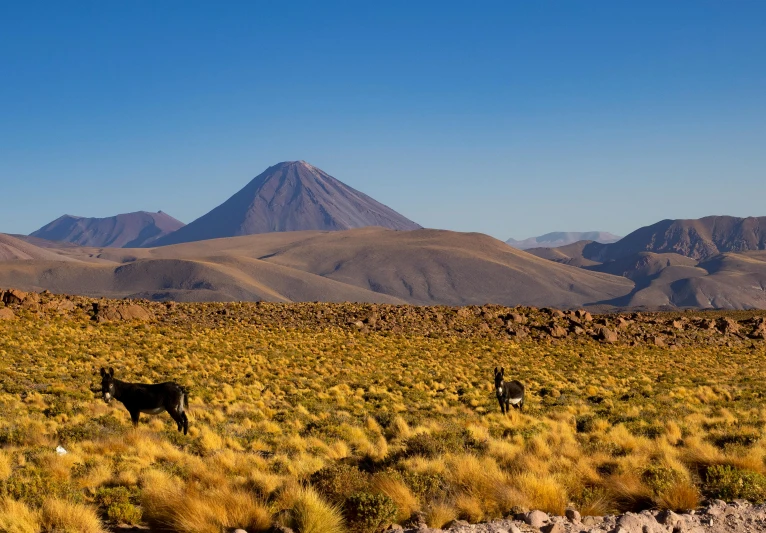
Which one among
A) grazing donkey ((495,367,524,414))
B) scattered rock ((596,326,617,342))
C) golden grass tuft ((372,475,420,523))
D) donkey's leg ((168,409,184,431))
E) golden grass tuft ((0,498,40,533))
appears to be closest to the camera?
golden grass tuft ((0,498,40,533))

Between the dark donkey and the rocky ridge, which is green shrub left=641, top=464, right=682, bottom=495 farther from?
the rocky ridge

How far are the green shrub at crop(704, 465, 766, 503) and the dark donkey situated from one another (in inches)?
Result: 388

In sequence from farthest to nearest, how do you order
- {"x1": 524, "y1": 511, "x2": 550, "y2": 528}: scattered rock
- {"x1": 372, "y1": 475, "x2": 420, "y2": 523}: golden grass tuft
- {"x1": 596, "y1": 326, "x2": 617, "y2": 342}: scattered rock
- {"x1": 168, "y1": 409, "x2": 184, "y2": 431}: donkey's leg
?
{"x1": 596, "y1": 326, "x2": 617, "y2": 342}: scattered rock < {"x1": 168, "y1": 409, "x2": 184, "y2": 431}: donkey's leg < {"x1": 372, "y1": 475, "x2": 420, "y2": 523}: golden grass tuft < {"x1": 524, "y1": 511, "x2": 550, "y2": 528}: scattered rock

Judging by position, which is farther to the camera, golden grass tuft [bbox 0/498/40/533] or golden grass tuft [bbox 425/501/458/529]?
golden grass tuft [bbox 425/501/458/529]

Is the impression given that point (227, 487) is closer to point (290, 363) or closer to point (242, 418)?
point (242, 418)

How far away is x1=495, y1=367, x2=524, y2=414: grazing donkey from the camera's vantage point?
17.5 meters

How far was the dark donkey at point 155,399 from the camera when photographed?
13.4 meters

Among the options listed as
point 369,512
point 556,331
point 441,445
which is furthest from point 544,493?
point 556,331

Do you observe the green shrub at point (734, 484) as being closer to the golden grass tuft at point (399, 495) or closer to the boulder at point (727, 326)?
the golden grass tuft at point (399, 495)

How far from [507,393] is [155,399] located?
951cm

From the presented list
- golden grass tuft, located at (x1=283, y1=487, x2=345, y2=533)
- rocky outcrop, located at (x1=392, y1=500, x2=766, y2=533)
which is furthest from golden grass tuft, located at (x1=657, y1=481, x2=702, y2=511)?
golden grass tuft, located at (x1=283, y1=487, x2=345, y2=533)

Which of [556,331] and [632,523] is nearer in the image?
[632,523]

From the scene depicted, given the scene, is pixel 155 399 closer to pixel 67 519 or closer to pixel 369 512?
pixel 67 519

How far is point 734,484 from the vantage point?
8.80 m
